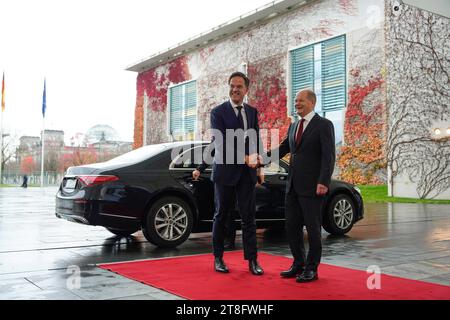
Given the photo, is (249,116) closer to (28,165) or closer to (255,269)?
(255,269)

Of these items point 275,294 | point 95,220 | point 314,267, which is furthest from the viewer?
point 95,220

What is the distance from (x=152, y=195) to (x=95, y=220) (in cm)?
77

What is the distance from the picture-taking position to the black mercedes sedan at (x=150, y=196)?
236 inches

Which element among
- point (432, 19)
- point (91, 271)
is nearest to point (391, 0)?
point (432, 19)

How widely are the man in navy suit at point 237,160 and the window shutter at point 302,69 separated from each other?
19.6 m

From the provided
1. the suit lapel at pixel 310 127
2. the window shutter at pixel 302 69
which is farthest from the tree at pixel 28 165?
the suit lapel at pixel 310 127

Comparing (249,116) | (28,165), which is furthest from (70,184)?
(28,165)

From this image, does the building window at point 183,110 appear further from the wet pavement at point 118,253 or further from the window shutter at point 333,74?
the wet pavement at point 118,253

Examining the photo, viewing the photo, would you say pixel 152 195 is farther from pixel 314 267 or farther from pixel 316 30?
pixel 316 30

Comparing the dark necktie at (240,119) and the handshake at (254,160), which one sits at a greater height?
the dark necktie at (240,119)

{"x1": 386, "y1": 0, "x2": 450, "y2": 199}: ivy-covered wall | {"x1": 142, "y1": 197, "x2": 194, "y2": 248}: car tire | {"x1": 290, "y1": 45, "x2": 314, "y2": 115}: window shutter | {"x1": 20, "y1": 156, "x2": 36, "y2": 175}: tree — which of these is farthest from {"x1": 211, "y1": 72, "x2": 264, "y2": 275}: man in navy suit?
{"x1": 20, "y1": 156, "x2": 36, "y2": 175}: tree

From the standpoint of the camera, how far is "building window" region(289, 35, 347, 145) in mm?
22656

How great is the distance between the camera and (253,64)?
28516 millimetres

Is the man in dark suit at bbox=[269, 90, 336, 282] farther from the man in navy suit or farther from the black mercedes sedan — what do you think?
the black mercedes sedan
